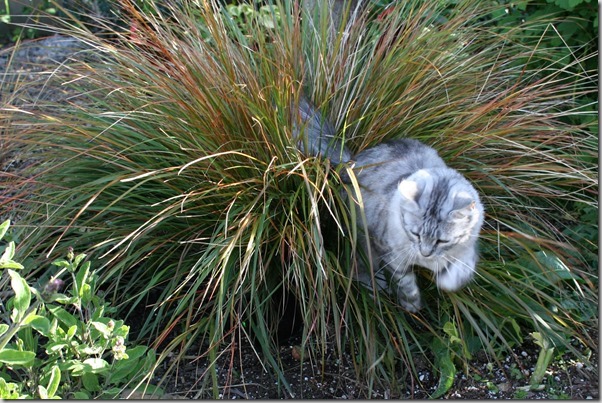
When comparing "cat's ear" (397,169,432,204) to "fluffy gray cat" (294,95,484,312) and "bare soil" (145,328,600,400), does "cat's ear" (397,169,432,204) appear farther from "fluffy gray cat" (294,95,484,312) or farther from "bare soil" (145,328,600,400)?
"bare soil" (145,328,600,400)

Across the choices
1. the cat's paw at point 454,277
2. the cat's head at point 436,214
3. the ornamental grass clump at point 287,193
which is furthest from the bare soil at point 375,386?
the cat's head at point 436,214

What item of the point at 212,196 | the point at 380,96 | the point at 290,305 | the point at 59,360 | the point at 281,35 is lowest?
the point at 290,305

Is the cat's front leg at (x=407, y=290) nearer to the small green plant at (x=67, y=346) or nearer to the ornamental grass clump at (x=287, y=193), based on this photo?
the ornamental grass clump at (x=287, y=193)

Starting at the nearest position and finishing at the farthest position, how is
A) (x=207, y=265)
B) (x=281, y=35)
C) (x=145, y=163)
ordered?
1. (x=207, y=265)
2. (x=145, y=163)
3. (x=281, y=35)

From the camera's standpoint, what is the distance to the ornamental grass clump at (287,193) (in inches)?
130

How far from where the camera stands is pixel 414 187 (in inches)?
126

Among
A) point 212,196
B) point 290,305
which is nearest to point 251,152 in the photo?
point 212,196

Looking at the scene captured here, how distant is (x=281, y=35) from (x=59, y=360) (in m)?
2.13

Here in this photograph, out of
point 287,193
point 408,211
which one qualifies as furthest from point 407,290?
point 287,193

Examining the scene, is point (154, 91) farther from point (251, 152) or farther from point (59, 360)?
point (59, 360)

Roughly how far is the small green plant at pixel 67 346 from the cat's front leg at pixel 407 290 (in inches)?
47.4

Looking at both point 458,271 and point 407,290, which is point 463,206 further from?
point 407,290

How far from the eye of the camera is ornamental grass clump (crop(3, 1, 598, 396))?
3305mm

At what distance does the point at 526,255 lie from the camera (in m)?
3.55
